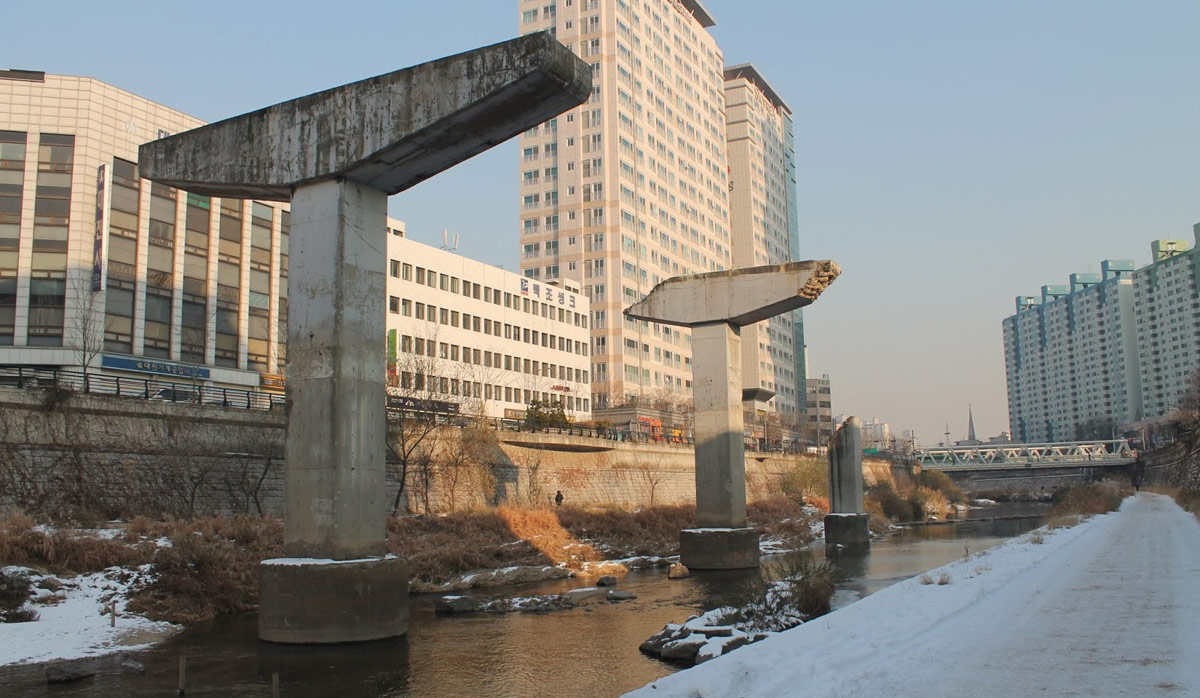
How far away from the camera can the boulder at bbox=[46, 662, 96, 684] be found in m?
15.6

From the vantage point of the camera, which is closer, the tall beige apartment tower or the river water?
the river water

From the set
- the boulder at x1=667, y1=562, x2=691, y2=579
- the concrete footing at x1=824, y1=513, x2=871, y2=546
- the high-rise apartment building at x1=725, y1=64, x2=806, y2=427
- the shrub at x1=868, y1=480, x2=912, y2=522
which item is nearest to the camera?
the boulder at x1=667, y1=562, x2=691, y2=579

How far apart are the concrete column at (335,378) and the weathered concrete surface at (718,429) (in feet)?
66.0

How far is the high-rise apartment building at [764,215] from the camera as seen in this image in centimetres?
15300

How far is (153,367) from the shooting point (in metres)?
54.6

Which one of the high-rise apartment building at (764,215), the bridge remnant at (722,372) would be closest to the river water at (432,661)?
the bridge remnant at (722,372)

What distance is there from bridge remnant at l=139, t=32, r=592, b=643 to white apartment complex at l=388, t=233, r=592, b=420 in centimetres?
4061

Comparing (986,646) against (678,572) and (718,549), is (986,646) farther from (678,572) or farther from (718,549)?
(718,549)

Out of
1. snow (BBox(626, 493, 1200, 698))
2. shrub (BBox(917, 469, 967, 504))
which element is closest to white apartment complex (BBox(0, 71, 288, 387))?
snow (BBox(626, 493, 1200, 698))

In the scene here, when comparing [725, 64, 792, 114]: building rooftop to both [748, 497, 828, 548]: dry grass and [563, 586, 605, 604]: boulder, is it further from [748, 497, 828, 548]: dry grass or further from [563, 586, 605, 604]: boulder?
[563, 586, 605, 604]: boulder

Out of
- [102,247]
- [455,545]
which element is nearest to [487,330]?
[102,247]

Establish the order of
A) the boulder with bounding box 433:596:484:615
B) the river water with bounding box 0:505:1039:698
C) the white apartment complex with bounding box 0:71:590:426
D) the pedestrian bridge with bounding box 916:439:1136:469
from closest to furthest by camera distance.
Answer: the river water with bounding box 0:505:1039:698 < the boulder with bounding box 433:596:484:615 < the white apartment complex with bounding box 0:71:590:426 < the pedestrian bridge with bounding box 916:439:1136:469

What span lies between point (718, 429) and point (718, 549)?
5.03 meters

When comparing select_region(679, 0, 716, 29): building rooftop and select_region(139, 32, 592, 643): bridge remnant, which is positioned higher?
select_region(679, 0, 716, 29): building rooftop
